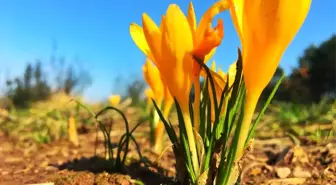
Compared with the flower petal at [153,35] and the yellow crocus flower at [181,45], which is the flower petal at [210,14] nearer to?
the yellow crocus flower at [181,45]

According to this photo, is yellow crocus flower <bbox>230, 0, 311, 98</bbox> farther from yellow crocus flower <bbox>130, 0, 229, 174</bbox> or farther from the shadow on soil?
the shadow on soil

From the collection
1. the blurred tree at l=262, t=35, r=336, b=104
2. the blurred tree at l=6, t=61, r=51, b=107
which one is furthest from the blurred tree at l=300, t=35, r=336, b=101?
the blurred tree at l=6, t=61, r=51, b=107

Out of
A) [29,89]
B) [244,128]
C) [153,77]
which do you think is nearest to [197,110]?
[244,128]

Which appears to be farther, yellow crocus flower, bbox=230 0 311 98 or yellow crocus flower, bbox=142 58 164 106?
yellow crocus flower, bbox=142 58 164 106

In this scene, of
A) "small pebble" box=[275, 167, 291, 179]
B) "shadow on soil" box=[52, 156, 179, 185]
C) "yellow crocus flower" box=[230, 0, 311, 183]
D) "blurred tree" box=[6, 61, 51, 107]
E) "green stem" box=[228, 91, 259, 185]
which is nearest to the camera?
"yellow crocus flower" box=[230, 0, 311, 183]

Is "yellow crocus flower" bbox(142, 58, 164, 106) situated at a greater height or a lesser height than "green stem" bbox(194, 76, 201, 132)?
greater

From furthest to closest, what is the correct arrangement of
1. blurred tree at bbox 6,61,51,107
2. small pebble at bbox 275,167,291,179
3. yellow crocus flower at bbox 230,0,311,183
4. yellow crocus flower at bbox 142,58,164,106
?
blurred tree at bbox 6,61,51,107 → yellow crocus flower at bbox 142,58,164,106 → small pebble at bbox 275,167,291,179 → yellow crocus flower at bbox 230,0,311,183

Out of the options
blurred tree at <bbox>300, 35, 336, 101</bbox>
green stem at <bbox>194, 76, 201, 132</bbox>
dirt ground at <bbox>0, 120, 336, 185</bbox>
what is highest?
blurred tree at <bbox>300, 35, 336, 101</bbox>

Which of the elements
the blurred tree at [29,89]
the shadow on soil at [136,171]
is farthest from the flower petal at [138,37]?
the blurred tree at [29,89]

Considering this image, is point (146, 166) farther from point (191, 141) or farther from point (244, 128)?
point (244, 128)
